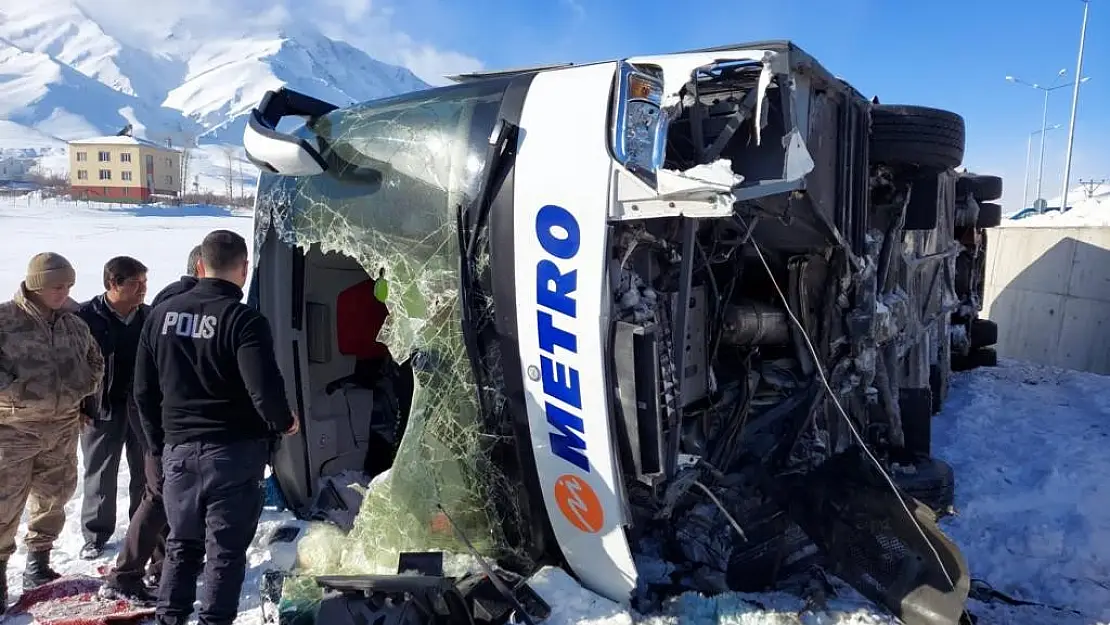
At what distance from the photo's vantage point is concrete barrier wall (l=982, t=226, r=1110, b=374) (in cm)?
961

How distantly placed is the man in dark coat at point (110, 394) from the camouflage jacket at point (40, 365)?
35 centimetres

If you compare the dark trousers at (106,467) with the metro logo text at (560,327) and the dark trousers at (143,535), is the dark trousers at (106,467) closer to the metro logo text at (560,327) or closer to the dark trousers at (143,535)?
the dark trousers at (143,535)

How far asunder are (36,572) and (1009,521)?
5183 millimetres

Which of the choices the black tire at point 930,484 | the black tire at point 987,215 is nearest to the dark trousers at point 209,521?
the black tire at point 930,484

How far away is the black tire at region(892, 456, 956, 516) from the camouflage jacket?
426cm

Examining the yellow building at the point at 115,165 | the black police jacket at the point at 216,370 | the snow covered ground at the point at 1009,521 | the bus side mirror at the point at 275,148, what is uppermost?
the yellow building at the point at 115,165

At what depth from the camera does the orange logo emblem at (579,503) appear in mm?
2791

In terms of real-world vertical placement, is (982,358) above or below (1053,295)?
below

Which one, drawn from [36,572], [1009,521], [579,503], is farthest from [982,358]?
[36,572]

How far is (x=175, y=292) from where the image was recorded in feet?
10.2

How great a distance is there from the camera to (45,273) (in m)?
3.26

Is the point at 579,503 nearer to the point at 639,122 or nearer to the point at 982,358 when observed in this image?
the point at 639,122

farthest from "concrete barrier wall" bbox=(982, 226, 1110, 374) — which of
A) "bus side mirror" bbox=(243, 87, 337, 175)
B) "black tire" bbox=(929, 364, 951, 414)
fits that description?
"bus side mirror" bbox=(243, 87, 337, 175)

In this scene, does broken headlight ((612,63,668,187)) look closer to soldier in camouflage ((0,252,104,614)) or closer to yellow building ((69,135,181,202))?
soldier in camouflage ((0,252,104,614))
